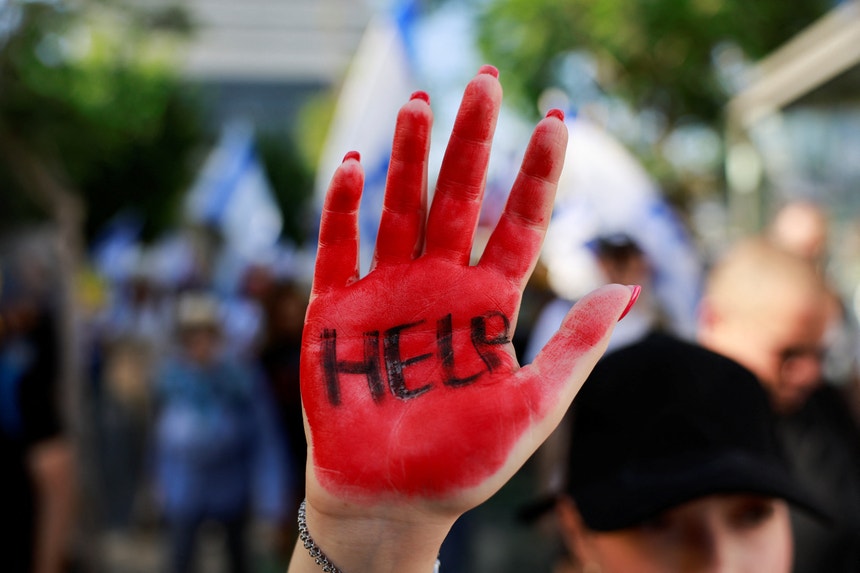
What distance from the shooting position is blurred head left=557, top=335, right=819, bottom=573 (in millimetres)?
1746

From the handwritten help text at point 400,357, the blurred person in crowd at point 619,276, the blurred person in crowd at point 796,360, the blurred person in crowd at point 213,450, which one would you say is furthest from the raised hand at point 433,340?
the blurred person in crowd at point 213,450

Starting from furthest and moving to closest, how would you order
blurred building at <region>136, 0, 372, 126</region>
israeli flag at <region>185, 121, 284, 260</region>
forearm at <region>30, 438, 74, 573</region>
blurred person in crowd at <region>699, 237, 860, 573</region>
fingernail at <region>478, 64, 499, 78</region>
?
blurred building at <region>136, 0, 372, 126</region> < israeli flag at <region>185, 121, 284, 260</region> < forearm at <region>30, 438, 74, 573</region> < blurred person in crowd at <region>699, 237, 860, 573</region> < fingernail at <region>478, 64, 499, 78</region>

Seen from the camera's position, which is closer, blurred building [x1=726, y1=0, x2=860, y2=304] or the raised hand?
the raised hand

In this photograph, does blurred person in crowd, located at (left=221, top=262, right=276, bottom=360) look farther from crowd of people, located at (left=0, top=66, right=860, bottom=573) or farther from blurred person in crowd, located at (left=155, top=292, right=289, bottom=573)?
crowd of people, located at (left=0, top=66, right=860, bottom=573)

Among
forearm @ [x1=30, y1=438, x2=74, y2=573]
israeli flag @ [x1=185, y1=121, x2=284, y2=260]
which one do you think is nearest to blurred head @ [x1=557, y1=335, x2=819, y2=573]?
forearm @ [x1=30, y1=438, x2=74, y2=573]

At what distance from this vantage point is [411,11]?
20.5ft

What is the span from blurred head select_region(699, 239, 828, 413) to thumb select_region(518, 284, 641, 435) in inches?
54.9

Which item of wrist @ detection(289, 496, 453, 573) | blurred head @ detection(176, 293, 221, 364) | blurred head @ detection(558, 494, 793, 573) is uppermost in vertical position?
blurred head @ detection(176, 293, 221, 364)

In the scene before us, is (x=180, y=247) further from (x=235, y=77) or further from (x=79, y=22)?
(x=235, y=77)

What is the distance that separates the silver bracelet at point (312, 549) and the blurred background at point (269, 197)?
2.83 meters

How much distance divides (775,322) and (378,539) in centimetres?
177

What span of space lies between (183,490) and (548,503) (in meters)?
3.87

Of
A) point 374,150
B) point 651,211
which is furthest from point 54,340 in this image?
point 651,211

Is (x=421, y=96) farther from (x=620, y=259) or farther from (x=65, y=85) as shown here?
(x=65, y=85)
